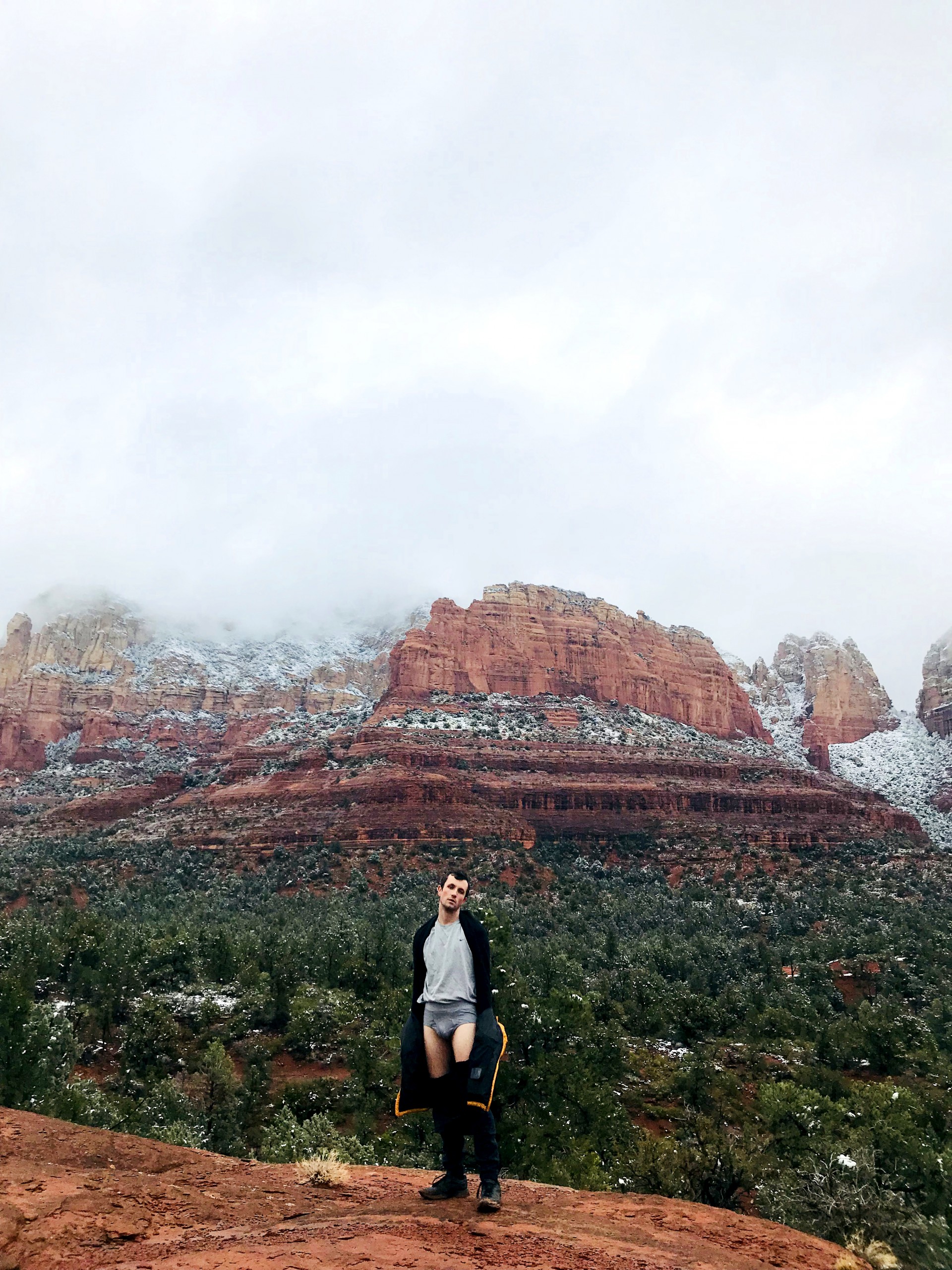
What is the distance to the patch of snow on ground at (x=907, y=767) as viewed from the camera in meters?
103

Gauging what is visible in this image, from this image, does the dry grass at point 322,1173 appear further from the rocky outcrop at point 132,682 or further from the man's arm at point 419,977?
the rocky outcrop at point 132,682

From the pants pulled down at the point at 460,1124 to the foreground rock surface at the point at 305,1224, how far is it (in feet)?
1.03

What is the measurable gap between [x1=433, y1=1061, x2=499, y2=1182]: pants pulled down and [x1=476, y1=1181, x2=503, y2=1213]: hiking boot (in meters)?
0.04

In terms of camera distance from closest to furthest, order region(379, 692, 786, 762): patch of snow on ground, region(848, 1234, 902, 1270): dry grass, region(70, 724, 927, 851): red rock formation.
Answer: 1. region(848, 1234, 902, 1270): dry grass
2. region(70, 724, 927, 851): red rock formation
3. region(379, 692, 786, 762): patch of snow on ground

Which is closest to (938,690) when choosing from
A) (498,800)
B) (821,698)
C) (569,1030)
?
(821,698)

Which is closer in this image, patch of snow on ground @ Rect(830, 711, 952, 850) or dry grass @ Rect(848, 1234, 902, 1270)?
dry grass @ Rect(848, 1234, 902, 1270)

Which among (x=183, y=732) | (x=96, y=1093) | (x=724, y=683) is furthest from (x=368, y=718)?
(x=96, y=1093)

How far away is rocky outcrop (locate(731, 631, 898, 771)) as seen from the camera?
489ft

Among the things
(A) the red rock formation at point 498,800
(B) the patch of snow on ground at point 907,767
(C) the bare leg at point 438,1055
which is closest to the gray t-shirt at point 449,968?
(C) the bare leg at point 438,1055

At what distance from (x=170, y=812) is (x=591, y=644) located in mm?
64878

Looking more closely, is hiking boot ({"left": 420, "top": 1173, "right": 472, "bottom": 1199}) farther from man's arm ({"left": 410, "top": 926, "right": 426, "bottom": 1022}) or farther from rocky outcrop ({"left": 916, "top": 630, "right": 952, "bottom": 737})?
rocky outcrop ({"left": 916, "top": 630, "right": 952, "bottom": 737})

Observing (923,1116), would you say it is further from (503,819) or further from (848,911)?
(503,819)

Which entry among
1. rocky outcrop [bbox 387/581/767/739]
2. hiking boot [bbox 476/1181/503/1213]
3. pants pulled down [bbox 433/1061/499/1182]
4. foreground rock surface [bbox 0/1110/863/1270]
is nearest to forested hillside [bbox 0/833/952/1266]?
foreground rock surface [bbox 0/1110/863/1270]

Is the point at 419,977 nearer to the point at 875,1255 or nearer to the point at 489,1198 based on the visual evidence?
the point at 489,1198
